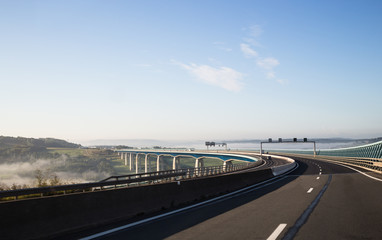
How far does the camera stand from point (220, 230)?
7168 mm

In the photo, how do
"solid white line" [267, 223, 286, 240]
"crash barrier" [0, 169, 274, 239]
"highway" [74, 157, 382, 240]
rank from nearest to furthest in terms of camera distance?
"crash barrier" [0, 169, 274, 239] < "solid white line" [267, 223, 286, 240] < "highway" [74, 157, 382, 240]

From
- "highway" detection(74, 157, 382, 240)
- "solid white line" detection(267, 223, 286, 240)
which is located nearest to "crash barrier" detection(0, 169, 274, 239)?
"highway" detection(74, 157, 382, 240)

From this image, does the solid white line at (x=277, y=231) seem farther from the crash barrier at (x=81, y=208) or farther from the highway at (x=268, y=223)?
the crash barrier at (x=81, y=208)

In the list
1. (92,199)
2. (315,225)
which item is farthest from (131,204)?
(315,225)

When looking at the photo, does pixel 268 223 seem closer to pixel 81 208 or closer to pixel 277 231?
pixel 277 231

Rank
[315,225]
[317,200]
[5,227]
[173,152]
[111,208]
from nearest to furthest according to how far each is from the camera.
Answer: [5,227] < [315,225] < [111,208] < [317,200] < [173,152]

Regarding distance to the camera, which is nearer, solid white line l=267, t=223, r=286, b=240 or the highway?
solid white line l=267, t=223, r=286, b=240

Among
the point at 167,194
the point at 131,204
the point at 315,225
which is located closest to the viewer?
the point at 315,225

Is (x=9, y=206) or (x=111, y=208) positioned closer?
(x=9, y=206)

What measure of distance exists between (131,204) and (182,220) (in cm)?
150

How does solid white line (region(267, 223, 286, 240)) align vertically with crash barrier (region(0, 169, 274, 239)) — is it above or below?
below

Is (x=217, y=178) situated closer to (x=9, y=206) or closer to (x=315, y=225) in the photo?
(x=315, y=225)

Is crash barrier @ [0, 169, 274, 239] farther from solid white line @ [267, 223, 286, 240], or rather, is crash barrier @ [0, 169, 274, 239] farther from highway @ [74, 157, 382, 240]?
solid white line @ [267, 223, 286, 240]

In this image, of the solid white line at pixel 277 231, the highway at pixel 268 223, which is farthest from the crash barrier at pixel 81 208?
the solid white line at pixel 277 231
